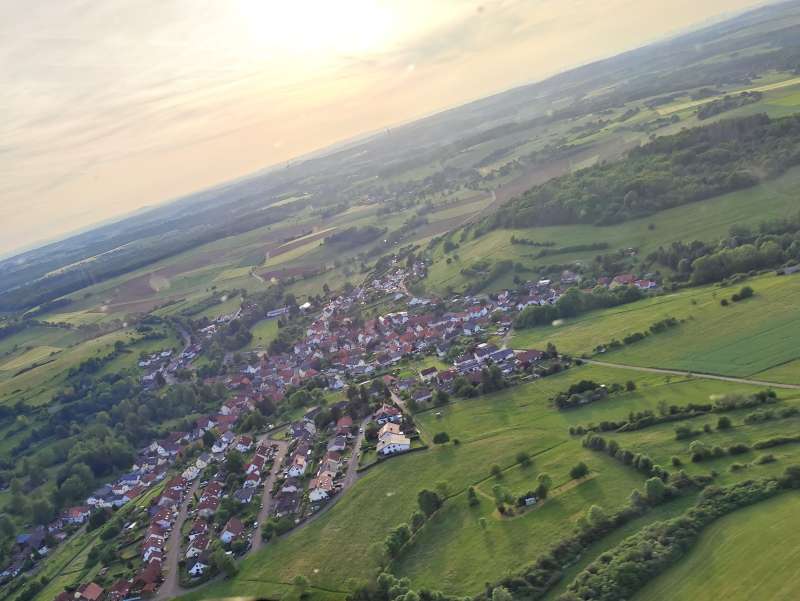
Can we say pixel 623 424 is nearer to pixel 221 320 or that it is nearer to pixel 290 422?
pixel 290 422

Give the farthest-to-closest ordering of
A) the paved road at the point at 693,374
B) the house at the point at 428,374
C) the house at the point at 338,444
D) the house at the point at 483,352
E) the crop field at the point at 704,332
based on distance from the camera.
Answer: the house at the point at 483,352 → the house at the point at 428,374 → the house at the point at 338,444 → the crop field at the point at 704,332 → the paved road at the point at 693,374

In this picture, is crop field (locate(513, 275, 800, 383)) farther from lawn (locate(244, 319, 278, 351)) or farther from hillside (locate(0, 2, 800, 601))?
lawn (locate(244, 319, 278, 351))

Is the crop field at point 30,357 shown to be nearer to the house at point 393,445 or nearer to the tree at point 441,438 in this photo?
the house at point 393,445

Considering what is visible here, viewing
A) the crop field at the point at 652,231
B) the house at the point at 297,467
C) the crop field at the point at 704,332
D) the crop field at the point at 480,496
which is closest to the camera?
the crop field at the point at 480,496

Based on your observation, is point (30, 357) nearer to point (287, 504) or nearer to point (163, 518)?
point (163, 518)

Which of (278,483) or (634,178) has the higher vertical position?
(634,178)

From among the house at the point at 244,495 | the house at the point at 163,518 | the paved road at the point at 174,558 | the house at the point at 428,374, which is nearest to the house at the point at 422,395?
the house at the point at 428,374

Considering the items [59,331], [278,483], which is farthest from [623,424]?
[59,331]
